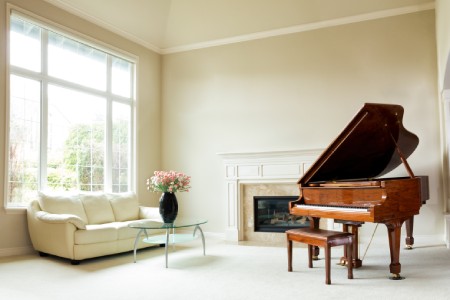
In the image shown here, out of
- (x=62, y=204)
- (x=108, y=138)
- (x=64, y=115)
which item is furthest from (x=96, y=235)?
(x=108, y=138)

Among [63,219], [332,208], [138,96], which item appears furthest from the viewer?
[138,96]

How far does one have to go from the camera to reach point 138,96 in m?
7.82

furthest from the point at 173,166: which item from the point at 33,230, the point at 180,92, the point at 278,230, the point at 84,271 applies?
the point at 84,271

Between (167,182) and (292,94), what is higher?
(292,94)

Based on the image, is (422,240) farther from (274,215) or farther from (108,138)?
(108,138)

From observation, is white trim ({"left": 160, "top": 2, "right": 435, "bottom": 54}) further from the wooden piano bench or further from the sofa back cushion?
the wooden piano bench

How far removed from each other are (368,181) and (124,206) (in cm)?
399

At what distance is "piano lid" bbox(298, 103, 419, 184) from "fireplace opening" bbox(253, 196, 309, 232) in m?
2.31

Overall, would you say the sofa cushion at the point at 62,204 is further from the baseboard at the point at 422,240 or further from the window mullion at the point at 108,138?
the baseboard at the point at 422,240

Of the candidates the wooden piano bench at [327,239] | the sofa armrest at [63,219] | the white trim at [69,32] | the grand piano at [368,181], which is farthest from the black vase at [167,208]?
the white trim at [69,32]

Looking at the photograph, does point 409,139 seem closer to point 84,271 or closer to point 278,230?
point 278,230

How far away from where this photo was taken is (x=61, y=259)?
5.35 metres

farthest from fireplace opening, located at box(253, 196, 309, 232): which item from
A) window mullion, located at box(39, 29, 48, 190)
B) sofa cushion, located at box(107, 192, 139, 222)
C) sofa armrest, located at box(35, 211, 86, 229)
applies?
window mullion, located at box(39, 29, 48, 190)

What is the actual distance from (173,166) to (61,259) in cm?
316
